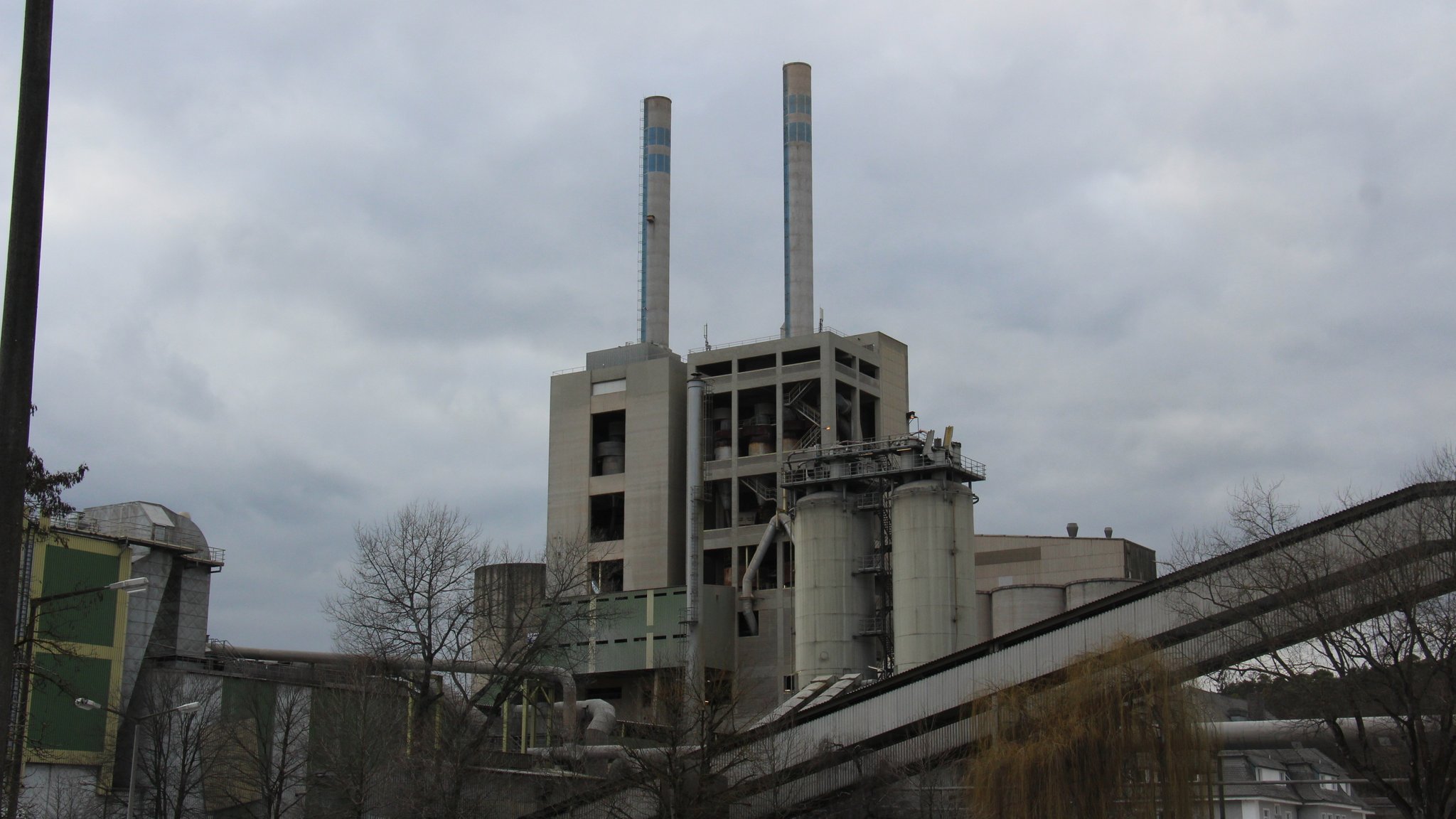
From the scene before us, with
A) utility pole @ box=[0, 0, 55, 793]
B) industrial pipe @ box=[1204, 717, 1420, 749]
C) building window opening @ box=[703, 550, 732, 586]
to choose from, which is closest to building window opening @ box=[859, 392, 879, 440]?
building window opening @ box=[703, 550, 732, 586]

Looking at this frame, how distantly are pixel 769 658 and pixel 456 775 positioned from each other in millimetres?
36955

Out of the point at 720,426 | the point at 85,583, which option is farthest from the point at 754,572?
the point at 85,583

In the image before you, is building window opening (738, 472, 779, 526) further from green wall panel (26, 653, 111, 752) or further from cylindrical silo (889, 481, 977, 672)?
green wall panel (26, 653, 111, 752)

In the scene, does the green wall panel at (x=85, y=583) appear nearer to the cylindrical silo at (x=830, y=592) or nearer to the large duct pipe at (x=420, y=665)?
the large duct pipe at (x=420, y=665)

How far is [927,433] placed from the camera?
69.7 meters

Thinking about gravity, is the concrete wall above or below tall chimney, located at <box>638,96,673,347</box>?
below

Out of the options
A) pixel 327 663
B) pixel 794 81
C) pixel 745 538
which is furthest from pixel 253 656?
pixel 794 81

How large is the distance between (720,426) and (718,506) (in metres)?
4.89

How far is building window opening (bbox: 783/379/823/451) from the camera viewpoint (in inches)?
3253

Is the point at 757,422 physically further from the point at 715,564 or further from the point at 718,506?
the point at 715,564

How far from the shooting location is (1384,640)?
116 ft

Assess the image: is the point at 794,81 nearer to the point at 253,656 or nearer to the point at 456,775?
the point at 253,656

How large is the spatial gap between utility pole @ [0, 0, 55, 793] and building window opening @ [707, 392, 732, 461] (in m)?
73.8

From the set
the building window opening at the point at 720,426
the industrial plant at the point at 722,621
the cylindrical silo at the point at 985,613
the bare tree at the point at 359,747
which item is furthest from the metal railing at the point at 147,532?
the cylindrical silo at the point at 985,613
